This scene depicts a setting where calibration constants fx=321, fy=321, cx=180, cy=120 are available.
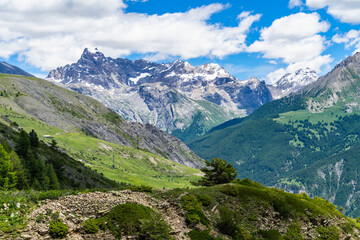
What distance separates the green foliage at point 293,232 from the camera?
43125 millimetres

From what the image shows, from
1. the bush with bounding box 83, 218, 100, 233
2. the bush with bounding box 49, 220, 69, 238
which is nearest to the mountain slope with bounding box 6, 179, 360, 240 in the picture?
the bush with bounding box 83, 218, 100, 233

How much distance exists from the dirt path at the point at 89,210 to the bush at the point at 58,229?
51 centimetres

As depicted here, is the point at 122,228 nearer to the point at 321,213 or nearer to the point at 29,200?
the point at 29,200

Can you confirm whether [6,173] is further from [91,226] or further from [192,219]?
[192,219]

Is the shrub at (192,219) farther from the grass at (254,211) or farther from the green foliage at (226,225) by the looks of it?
the green foliage at (226,225)

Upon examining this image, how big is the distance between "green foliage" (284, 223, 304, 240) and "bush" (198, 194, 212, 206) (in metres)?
11.1

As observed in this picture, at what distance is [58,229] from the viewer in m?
29.6

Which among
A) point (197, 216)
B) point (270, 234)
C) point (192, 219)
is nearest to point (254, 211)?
point (270, 234)

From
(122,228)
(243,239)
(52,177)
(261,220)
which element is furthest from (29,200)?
(52,177)

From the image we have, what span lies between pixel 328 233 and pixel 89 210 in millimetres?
33584

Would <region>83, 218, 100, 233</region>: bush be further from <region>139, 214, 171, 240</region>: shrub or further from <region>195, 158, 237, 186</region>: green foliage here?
<region>195, 158, 237, 186</region>: green foliage

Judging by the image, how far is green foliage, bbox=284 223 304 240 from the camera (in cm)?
4312

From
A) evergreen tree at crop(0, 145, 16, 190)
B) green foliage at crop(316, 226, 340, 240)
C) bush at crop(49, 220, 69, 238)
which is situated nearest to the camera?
bush at crop(49, 220, 69, 238)

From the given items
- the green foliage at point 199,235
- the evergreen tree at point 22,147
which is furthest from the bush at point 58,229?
the evergreen tree at point 22,147
